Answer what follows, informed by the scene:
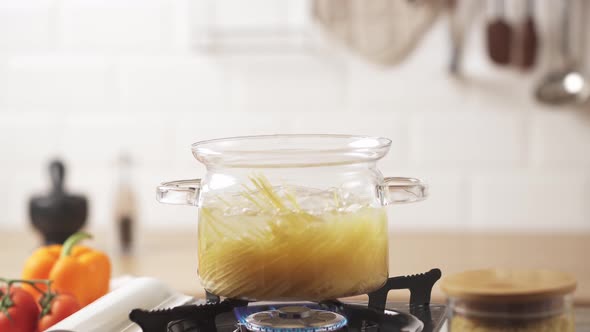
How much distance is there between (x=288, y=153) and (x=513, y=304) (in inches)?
9.5

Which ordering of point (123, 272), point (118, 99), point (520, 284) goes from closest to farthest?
1. point (520, 284)
2. point (123, 272)
3. point (118, 99)

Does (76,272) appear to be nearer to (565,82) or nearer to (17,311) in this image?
(17,311)

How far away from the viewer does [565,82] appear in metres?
2.06

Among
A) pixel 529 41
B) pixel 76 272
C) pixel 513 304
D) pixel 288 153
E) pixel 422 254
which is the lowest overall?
pixel 422 254

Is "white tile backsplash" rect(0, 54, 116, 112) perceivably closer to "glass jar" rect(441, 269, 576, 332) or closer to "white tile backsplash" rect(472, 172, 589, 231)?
"white tile backsplash" rect(472, 172, 589, 231)

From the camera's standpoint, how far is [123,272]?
1711 millimetres

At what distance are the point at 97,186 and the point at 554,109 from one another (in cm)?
128

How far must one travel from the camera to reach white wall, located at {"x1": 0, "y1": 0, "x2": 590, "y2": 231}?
84.4 inches

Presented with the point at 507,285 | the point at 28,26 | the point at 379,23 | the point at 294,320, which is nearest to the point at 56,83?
the point at 28,26

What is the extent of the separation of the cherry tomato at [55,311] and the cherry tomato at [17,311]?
0.01m

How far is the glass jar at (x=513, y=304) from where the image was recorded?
2.19 ft

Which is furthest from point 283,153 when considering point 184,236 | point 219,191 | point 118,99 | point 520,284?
point 118,99

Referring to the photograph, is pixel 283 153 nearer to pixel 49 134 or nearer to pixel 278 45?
pixel 278 45

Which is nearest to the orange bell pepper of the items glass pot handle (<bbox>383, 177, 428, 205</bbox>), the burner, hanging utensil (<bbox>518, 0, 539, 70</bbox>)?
the burner
